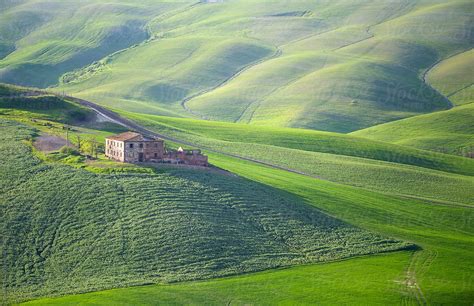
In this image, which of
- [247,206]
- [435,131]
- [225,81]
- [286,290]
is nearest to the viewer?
[286,290]

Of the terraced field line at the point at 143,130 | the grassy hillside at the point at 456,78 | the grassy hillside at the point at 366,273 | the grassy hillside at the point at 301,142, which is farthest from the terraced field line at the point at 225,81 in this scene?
the grassy hillside at the point at 366,273

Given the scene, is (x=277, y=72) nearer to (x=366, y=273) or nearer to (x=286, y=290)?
(x=366, y=273)

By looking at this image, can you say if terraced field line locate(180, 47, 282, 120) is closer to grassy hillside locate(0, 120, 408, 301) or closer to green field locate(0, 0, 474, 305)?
green field locate(0, 0, 474, 305)

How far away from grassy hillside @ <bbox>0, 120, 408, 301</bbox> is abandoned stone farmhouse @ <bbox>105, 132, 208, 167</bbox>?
127 inches

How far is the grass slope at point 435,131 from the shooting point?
119938mm

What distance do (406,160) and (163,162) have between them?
40986 millimetres

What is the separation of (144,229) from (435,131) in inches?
3000

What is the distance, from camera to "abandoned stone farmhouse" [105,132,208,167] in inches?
2931

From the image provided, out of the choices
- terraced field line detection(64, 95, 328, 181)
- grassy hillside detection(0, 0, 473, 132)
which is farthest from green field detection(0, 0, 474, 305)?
grassy hillside detection(0, 0, 473, 132)

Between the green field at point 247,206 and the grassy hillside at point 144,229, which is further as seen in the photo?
the green field at point 247,206

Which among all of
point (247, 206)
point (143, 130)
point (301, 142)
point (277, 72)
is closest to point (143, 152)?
point (247, 206)

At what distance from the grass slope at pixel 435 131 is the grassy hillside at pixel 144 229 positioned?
5163 cm

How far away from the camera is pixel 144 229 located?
6222 centimetres

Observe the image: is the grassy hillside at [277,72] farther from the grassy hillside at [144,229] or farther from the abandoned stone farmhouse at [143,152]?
the grassy hillside at [144,229]
